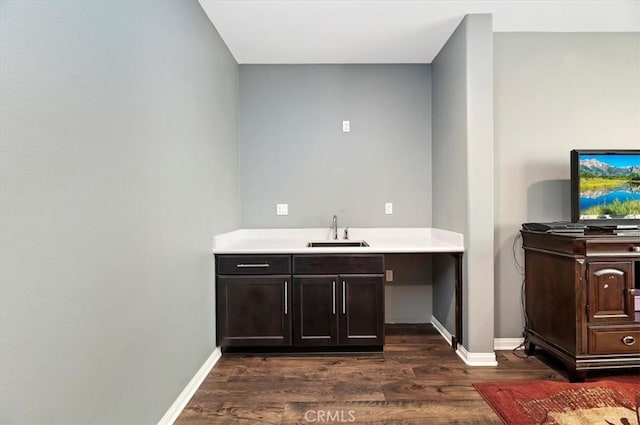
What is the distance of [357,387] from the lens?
2129 millimetres

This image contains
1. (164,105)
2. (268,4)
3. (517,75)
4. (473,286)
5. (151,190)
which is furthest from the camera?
(517,75)

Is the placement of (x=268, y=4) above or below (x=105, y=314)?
above

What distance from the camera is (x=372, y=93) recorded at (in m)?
3.25

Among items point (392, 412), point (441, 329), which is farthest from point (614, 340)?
point (392, 412)

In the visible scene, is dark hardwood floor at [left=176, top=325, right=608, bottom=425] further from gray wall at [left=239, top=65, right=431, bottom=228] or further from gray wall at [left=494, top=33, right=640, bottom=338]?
gray wall at [left=239, top=65, right=431, bottom=228]

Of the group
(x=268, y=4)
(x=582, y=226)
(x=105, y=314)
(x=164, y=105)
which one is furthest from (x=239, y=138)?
(x=582, y=226)

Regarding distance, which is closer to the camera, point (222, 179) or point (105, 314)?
point (105, 314)

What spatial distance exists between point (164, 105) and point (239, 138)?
150 centimetres

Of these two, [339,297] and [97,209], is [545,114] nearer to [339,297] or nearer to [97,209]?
[339,297]

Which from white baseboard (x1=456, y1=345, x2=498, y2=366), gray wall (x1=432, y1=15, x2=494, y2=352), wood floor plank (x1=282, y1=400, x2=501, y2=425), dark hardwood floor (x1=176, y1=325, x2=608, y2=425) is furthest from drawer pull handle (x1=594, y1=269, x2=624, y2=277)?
wood floor plank (x1=282, y1=400, x2=501, y2=425)

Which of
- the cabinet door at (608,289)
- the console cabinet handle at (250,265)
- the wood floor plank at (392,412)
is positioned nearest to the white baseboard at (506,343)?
the cabinet door at (608,289)

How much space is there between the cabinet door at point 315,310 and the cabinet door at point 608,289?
5.62 ft

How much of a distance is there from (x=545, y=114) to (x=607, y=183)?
2.39 ft

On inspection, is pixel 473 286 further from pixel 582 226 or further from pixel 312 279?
pixel 312 279
